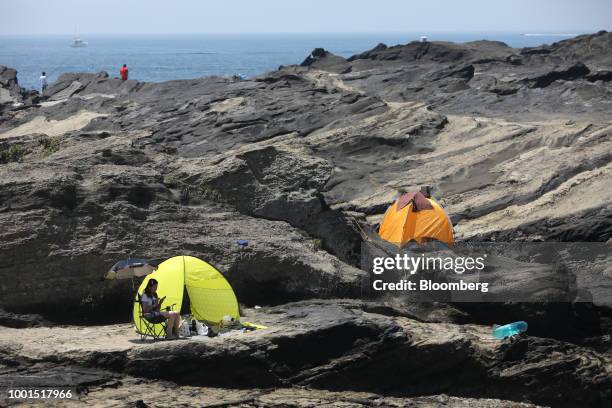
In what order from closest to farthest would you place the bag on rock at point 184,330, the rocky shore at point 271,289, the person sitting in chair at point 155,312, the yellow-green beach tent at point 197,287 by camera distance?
1. the rocky shore at point 271,289
2. the person sitting in chair at point 155,312
3. the bag on rock at point 184,330
4. the yellow-green beach tent at point 197,287

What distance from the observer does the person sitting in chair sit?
16250 millimetres

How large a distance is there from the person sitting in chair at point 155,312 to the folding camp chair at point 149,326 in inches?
0.6

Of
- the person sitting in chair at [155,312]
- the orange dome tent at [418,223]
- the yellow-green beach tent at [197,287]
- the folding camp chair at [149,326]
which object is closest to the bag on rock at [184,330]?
the person sitting in chair at [155,312]

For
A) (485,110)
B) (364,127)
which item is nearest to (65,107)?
(364,127)

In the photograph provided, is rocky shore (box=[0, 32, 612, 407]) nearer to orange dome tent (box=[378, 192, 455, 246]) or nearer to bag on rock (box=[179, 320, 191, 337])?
bag on rock (box=[179, 320, 191, 337])

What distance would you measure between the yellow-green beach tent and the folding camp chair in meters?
0.68

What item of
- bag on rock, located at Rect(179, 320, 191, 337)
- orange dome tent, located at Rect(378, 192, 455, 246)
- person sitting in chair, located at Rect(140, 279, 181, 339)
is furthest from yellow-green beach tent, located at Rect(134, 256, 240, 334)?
orange dome tent, located at Rect(378, 192, 455, 246)

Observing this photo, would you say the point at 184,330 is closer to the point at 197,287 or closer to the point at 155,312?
the point at 155,312

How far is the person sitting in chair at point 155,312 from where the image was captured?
16.2 m

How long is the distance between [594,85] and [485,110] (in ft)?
18.4

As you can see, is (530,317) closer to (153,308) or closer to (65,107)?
(153,308)

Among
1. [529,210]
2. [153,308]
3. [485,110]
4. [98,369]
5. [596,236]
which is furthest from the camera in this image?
[485,110]

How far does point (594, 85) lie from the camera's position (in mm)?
46125

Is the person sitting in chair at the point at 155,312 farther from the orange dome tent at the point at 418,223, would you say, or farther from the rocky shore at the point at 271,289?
the orange dome tent at the point at 418,223
